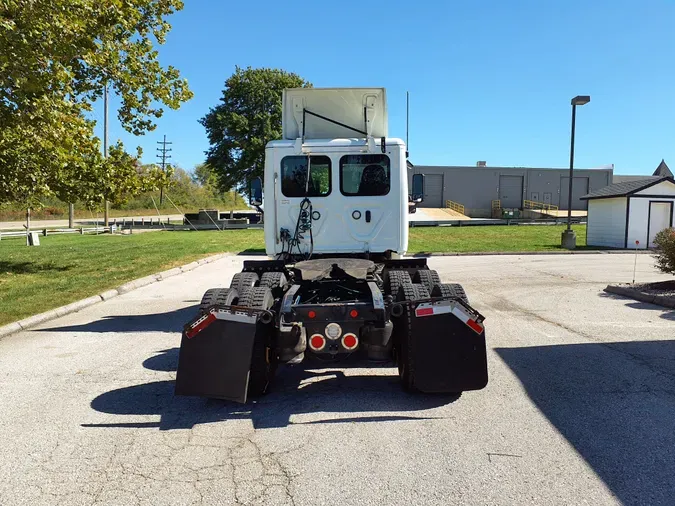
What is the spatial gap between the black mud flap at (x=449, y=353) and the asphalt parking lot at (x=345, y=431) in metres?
0.25

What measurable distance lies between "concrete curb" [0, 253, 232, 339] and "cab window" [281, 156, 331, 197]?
467 cm

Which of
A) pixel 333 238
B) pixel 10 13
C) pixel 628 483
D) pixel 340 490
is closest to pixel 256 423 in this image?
pixel 340 490

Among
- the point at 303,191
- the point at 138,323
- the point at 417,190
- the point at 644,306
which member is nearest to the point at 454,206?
the point at 644,306

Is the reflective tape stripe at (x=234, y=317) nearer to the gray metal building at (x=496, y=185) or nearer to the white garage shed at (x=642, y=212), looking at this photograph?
the white garage shed at (x=642, y=212)

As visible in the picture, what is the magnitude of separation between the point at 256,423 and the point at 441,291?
7.10 ft

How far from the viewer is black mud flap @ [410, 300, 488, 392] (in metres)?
4.69

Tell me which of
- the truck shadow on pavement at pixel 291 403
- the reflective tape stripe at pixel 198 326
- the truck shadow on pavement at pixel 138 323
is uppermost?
the reflective tape stripe at pixel 198 326

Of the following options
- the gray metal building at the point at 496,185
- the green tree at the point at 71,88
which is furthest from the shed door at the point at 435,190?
the green tree at the point at 71,88

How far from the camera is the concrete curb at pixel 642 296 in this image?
9734 mm

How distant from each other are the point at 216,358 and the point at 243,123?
45.0 m

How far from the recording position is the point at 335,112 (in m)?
8.09

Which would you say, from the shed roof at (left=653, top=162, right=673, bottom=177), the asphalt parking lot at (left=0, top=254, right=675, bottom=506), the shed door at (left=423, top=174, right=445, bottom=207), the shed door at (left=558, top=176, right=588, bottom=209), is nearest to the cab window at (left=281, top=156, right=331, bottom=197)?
the asphalt parking lot at (left=0, top=254, right=675, bottom=506)

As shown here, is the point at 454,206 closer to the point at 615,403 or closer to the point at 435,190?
the point at 435,190

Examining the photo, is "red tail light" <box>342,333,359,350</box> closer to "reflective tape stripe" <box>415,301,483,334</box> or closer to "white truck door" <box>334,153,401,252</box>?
"reflective tape stripe" <box>415,301,483,334</box>
